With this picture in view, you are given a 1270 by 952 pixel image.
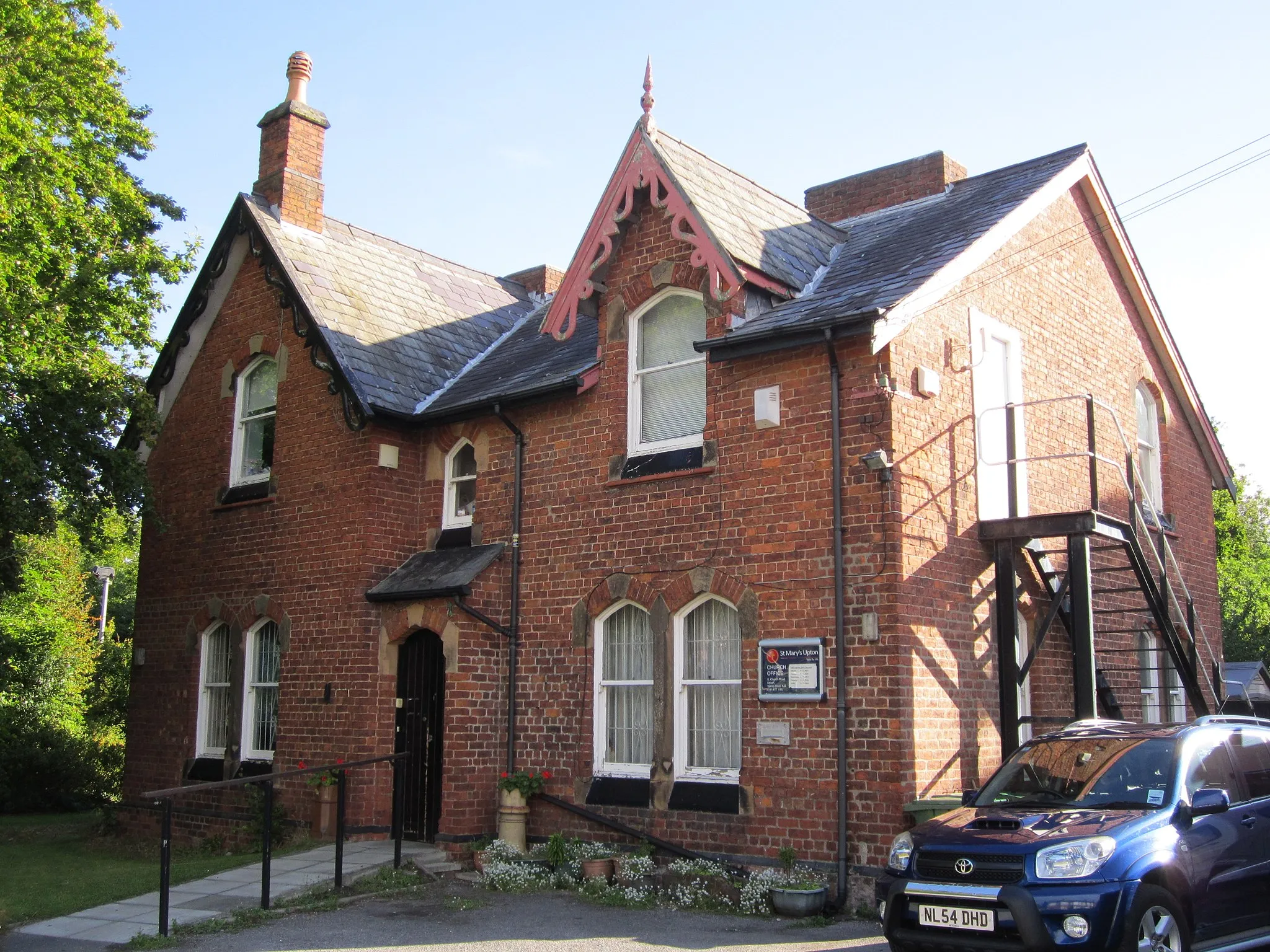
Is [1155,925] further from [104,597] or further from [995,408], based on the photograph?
[104,597]

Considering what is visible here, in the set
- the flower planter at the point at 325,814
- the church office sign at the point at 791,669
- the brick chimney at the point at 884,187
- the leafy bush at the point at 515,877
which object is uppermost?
the brick chimney at the point at 884,187

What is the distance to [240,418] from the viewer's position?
17.1 m

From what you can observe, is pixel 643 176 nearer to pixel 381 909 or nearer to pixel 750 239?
pixel 750 239

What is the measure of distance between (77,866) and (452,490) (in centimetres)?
624

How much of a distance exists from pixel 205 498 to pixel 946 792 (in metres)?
11.0

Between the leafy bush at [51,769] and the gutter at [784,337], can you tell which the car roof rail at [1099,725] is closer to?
the gutter at [784,337]

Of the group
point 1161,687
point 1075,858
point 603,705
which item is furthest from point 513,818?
point 1161,687

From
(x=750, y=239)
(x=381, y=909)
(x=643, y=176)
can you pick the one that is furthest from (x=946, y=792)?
(x=643, y=176)

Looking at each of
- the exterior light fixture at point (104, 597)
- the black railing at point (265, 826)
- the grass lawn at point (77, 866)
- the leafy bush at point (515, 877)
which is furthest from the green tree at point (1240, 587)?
the exterior light fixture at point (104, 597)

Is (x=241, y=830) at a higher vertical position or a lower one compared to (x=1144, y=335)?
lower

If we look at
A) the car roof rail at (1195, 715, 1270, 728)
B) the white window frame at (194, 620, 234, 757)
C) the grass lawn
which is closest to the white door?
the car roof rail at (1195, 715, 1270, 728)

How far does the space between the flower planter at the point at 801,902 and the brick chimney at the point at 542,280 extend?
1325 centimetres

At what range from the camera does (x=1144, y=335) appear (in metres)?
17.0

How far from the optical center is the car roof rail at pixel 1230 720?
8.82 meters
